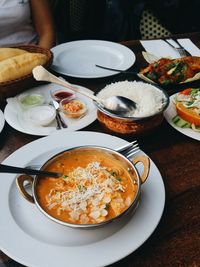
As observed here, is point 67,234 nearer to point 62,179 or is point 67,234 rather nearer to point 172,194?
→ point 62,179

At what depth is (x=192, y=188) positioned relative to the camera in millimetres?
1017

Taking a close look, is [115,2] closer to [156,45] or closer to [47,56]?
[156,45]

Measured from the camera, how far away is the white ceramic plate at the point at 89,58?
168cm

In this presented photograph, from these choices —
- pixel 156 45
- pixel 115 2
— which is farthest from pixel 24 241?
pixel 115 2

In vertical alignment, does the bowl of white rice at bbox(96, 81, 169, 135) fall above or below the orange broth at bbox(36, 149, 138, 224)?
above

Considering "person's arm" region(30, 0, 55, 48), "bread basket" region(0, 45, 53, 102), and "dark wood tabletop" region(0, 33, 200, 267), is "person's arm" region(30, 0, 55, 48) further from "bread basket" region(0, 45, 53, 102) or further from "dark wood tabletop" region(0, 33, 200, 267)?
"dark wood tabletop" region(0, 33, 200, 267)

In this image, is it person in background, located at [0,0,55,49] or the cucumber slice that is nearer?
the cucumber slice

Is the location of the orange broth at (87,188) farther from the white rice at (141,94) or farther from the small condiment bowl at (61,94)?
the small condiment bowl at (61,94)

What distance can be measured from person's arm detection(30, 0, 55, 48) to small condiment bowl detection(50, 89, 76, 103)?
84 centimetres

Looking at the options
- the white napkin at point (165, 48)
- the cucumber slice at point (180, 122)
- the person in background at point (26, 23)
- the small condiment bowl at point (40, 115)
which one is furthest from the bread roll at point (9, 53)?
the cucumber slice at point (180, 122)

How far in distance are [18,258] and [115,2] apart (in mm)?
2502

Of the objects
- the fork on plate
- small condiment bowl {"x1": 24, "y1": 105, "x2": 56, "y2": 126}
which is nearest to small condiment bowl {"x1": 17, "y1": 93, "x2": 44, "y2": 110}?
small condiment bowl {"x1": 24, "y1": 105, "x2": 56, "y2": 126}

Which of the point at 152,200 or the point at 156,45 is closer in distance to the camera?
the point at 152,200

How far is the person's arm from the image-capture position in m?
2.21
